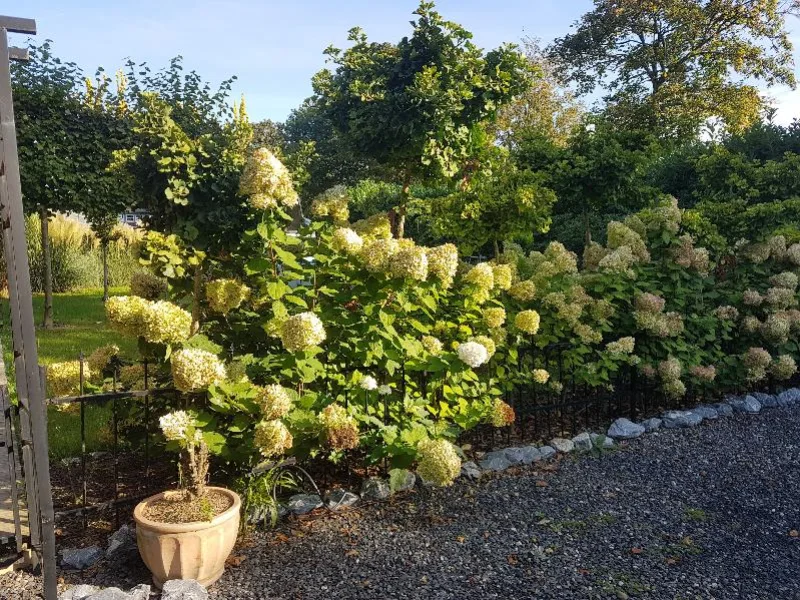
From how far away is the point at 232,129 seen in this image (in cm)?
373

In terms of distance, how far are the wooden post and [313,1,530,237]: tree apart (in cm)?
243

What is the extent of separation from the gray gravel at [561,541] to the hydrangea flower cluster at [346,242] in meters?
1.33

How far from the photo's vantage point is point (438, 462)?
3279 mm

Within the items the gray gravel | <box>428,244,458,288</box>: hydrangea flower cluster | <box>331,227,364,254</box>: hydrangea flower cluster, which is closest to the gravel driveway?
the gray gravel

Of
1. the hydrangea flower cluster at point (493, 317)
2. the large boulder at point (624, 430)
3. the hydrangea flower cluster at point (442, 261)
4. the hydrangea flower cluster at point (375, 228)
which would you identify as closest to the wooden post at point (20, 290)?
the hydrangea flower cluster at point (375, 228)

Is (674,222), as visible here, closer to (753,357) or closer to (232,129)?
(753,357)

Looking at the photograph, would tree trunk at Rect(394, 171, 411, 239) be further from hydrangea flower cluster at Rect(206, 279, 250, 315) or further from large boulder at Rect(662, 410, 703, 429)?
large boulder at Rect(662, 410, 703, 429)

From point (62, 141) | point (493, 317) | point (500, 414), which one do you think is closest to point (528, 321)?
point (493, 317)

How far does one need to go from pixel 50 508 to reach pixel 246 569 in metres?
0.84

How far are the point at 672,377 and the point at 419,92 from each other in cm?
273

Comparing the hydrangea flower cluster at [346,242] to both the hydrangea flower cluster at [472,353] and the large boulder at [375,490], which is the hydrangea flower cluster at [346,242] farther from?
the large boulder at [375,490]

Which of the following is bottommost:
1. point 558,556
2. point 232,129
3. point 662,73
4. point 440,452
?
point 558,556

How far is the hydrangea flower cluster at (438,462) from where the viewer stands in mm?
3281

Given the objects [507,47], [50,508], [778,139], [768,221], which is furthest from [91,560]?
[778,139]
